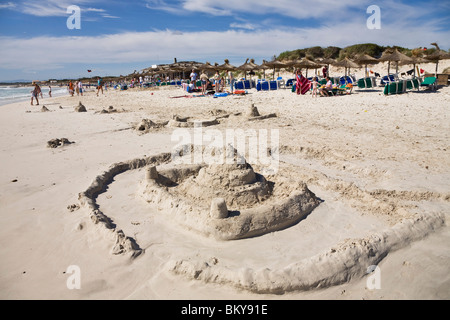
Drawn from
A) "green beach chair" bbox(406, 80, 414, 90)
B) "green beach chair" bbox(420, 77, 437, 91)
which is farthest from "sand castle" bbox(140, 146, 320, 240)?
"green beach chair" bbox(420, 77, 437, 91)

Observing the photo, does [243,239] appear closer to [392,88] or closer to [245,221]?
[245,221]

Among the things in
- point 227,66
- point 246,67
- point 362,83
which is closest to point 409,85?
point 362,83

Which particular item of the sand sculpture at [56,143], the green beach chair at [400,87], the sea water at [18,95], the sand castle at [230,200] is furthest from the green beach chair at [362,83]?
the sea water at [18,95]

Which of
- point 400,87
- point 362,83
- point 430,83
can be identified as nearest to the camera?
point 400,87

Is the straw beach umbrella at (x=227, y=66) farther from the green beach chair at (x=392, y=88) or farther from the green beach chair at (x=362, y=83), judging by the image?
the green beach chair at (x=392, y=88)

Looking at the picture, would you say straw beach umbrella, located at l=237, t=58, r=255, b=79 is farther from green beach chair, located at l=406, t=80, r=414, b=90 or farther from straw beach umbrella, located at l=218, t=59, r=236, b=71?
green beach chair, located at l=406, t=80, r=414, b=90
